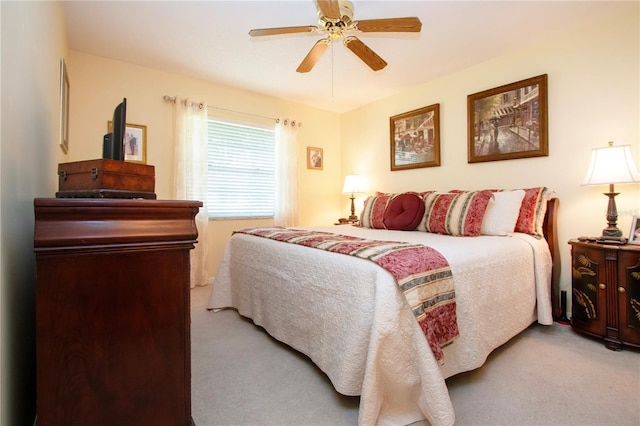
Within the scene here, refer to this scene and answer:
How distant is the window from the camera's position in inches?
144

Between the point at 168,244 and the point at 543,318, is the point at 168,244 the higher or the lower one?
the higher one

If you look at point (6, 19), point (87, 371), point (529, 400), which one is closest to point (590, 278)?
point (529, 400)

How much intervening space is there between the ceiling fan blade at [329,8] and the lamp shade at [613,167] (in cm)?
203

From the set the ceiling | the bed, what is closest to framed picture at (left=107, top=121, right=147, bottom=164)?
the ceiling

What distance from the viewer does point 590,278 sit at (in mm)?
2102

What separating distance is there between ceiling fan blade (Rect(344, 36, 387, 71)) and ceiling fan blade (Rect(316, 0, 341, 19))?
26 centimetres

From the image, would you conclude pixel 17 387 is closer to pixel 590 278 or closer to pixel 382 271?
pixel 382 271

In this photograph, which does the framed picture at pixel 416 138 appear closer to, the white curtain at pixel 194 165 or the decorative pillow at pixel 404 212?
the decorative pillow at pixel 404 212

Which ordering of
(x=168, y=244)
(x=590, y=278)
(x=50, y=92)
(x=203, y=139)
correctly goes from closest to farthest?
1. (x=168, y=244)
2. (x=50, y=92)
3. (x=590, y=278)
4. (x=203, y=139)

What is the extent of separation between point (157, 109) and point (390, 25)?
2.60 meters

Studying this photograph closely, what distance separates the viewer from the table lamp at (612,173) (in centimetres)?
201

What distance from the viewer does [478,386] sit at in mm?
1577

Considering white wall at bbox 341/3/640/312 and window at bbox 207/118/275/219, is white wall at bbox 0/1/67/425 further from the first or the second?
white wall at bbox 341/3/640/312

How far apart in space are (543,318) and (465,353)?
1.05m
